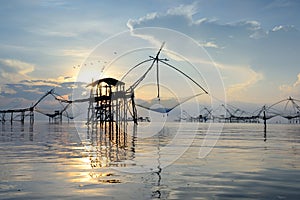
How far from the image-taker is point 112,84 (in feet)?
433

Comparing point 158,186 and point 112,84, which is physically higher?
point 112,84

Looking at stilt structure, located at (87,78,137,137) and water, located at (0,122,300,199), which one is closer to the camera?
water, located at (0,122,300,199)

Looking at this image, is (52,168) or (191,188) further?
(52,168)

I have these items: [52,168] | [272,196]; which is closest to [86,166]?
[52,168]

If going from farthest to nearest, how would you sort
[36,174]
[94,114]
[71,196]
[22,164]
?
[94,114], [22,164], [36,174], [71,196]

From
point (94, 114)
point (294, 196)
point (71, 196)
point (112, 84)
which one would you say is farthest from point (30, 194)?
point (94, 114)

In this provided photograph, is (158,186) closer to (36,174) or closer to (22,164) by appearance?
(36,174)

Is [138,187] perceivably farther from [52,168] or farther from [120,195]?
[52,168]

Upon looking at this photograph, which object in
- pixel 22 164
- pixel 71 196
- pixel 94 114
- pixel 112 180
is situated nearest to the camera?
pixel 71 196

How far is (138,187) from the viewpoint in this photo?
1509cm

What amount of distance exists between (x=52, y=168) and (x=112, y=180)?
17.7ft

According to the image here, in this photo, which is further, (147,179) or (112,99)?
(112,99)

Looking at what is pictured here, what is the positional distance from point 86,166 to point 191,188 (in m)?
8.47

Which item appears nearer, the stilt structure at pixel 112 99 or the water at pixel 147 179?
the water at pixel 147 179
